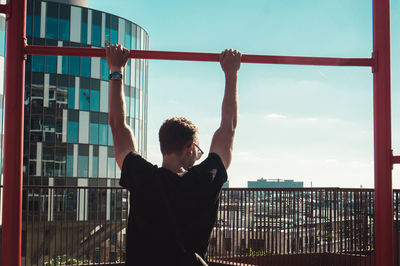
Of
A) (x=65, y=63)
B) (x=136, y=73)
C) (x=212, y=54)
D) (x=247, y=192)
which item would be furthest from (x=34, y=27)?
(x=212, y=54)

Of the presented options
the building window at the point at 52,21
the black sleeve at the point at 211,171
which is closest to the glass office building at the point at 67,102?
the building window at the point at 52,21

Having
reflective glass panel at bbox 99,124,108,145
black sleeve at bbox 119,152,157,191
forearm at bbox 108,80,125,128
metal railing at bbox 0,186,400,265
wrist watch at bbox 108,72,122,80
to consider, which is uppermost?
reflective glass panel at bbox 99,124,108,145

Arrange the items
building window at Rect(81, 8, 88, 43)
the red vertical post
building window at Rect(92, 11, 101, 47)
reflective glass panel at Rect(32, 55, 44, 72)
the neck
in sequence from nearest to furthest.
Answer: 1. the neck
2. the red vertical post
3. reflective glass panel at Rect(32, 55, 44, 72)
4. building window at Rect(81, 8, 88, 43)
5. building window at Rect(92, 11, 101, 47)

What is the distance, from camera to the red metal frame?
7.63 ft

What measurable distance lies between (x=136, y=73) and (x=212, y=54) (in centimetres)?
3993

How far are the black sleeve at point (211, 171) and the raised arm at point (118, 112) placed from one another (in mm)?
285

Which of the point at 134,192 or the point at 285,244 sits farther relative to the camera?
the point at 285,244

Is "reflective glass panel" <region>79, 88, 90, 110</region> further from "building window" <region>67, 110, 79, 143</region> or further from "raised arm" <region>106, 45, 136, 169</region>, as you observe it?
"raised arm" <region>106, 45, 136, 169</region>

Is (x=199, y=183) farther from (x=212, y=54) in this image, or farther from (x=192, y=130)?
(x=212, y=54)

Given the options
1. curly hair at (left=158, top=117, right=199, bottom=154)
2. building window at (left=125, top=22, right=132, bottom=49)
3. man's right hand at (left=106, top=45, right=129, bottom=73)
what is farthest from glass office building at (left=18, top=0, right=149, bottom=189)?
curly hair at (left=158, top=117, right=199, bottom=154)

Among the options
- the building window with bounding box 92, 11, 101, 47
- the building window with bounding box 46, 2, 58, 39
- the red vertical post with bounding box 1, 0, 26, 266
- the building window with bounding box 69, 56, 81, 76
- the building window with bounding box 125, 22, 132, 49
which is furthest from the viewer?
the building window with bounding box 125, 22, 132, 49

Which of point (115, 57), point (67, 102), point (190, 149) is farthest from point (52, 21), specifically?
point (190, 149)

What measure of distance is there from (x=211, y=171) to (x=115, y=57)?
0.75 m

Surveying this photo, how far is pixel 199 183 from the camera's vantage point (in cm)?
172
